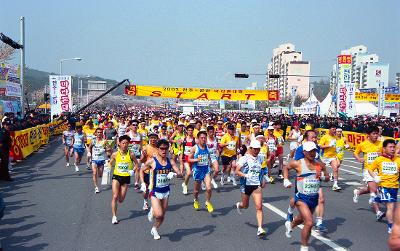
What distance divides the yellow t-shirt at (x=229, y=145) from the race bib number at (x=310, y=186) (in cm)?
598

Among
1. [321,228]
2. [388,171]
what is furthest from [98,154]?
[388,171]

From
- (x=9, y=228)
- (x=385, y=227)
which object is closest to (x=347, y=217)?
(x=385, y=227)

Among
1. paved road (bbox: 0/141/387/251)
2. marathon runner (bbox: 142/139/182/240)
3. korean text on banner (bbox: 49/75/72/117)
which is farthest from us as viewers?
korean text on banner (bbox: 49/75/72/117)

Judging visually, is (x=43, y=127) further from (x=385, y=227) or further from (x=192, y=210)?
(x=385, y=227)

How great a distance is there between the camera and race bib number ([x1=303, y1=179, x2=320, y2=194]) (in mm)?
6051

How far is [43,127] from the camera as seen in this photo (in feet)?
79.4

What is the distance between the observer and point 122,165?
805cm

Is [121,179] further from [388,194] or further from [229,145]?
[388,194]

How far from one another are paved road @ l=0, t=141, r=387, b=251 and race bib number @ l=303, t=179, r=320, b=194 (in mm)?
1041

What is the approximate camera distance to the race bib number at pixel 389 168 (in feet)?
24.6

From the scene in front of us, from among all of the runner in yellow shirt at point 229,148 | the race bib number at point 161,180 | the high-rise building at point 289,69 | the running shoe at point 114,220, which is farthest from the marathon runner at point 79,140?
the high-rise building at point 289,69

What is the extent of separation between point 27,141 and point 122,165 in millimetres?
12863

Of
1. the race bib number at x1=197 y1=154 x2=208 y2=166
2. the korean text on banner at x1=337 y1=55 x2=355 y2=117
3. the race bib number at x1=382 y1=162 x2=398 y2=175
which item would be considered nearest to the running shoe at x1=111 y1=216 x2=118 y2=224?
the race bib number at x1=197 y1=154 x2=208 y2=166

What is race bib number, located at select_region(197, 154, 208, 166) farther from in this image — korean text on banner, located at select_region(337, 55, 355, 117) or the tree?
the tree
